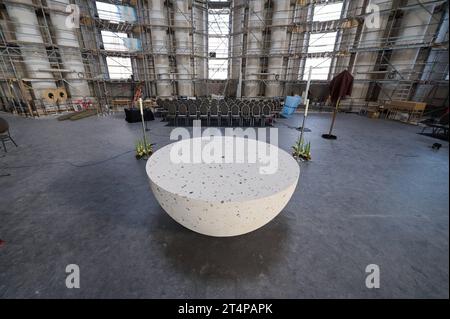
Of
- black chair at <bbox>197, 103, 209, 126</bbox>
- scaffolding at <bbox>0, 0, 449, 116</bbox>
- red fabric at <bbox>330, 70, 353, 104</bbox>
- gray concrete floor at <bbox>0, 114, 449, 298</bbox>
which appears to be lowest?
gray concrete floor at <bbox>0, 114, 449, 298</bbox>

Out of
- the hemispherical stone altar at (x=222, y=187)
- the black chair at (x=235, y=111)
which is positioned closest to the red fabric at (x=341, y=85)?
the black chair at (x=235, y=111)

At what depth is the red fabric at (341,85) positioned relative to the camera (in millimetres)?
5123

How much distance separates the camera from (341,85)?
17.1 feet

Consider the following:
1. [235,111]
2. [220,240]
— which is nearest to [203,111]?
[235,111]

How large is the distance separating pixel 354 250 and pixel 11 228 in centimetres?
402

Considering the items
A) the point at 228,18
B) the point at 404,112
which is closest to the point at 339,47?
the point at 404,112

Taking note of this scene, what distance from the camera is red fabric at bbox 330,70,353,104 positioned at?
16.8ft

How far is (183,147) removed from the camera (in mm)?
2727

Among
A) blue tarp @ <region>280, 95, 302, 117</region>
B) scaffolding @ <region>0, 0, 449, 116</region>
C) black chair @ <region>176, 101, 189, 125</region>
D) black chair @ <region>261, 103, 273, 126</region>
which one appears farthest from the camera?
blue tarp @ <region>280, 95, 302, 117</region>

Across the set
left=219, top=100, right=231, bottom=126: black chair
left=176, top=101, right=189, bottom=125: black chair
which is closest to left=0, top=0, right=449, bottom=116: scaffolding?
left=176, top=101, right=189, bottom=125: black chair

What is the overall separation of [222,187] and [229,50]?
46.5 feet

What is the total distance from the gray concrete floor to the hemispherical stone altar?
42 centimetres

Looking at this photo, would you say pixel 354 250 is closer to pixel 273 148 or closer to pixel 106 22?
pixel 273 148

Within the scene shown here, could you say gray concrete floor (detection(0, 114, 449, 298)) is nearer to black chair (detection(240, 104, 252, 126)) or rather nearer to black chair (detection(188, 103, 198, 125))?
black chair (detection(240, 104, 252, 126))
